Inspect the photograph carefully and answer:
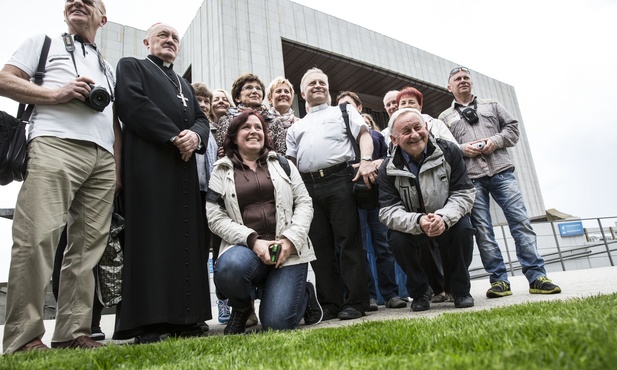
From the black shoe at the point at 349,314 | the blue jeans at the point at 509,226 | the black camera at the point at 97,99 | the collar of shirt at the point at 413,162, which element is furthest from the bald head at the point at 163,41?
the blue jeans at the point at 509,226

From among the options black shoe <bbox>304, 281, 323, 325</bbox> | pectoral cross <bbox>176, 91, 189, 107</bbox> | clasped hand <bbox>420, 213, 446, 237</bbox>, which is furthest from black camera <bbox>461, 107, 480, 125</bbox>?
pectoral cross <bbox>176, 91, 189, 107</bbox>

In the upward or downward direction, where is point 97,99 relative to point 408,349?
upward

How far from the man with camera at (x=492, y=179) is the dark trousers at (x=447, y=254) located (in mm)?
615

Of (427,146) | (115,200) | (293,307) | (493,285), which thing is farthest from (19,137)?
(493,285)

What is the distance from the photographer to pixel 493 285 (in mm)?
3535

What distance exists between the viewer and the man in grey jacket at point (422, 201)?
9.97ft

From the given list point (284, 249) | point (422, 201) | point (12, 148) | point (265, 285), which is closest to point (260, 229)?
point (284, 249)

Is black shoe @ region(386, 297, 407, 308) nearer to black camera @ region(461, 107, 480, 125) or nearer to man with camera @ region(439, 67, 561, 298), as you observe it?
man with camera @ region(439, 67, 561, 298)

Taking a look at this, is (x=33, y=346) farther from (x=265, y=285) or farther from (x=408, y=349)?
(x=408, y=349)

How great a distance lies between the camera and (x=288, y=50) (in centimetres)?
1283

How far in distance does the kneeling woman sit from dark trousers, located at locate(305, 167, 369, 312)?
28 centimetres

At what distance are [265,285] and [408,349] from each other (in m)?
1.53

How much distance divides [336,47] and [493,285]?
36.3ft

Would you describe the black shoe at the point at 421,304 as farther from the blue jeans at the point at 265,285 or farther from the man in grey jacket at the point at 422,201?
the blue jeans at the point at 265,285
